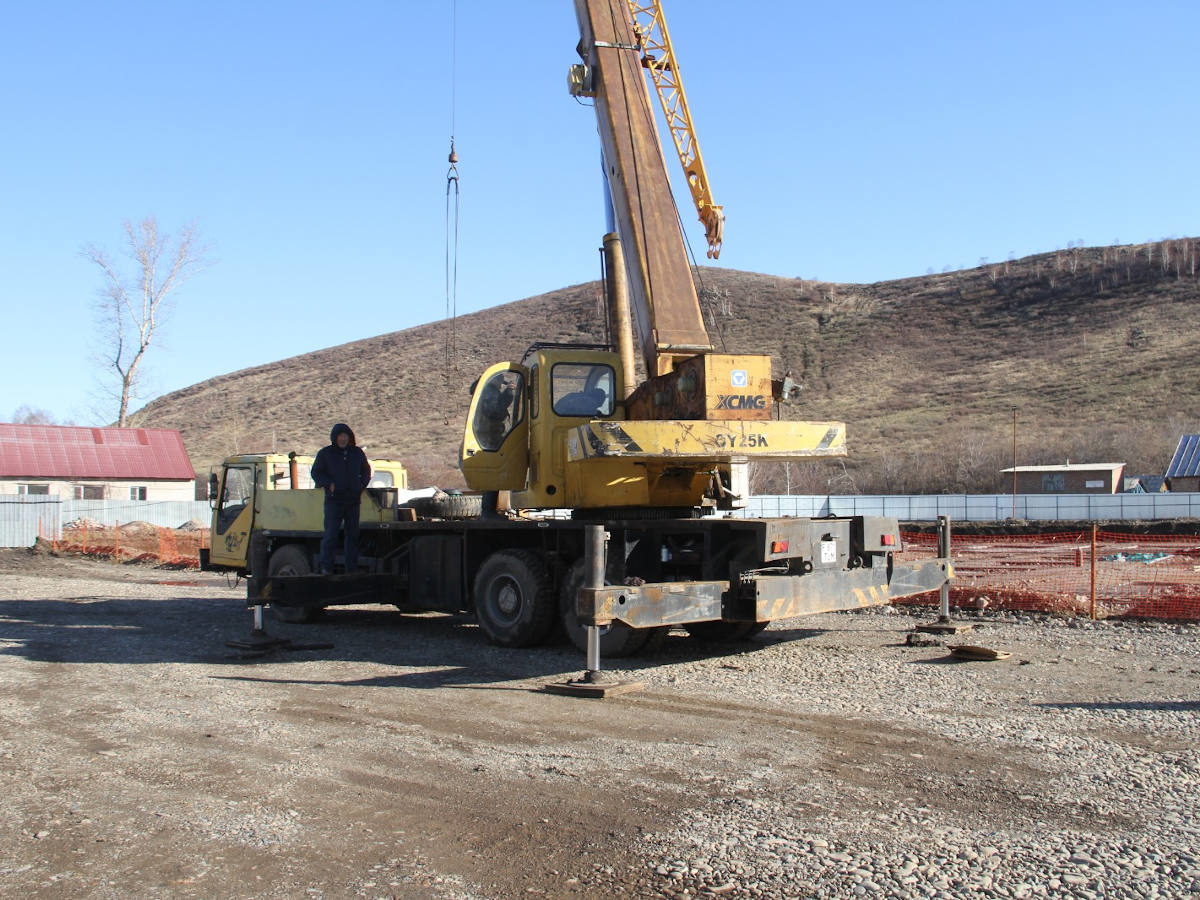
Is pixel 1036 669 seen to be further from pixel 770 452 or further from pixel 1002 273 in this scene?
pixel 1002 273

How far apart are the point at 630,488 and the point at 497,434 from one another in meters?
1.72

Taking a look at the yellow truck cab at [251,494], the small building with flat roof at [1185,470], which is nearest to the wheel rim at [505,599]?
the yellow truck cab at [251,494]

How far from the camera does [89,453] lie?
43.4m

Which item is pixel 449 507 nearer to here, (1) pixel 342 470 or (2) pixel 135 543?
(1) pixel 342 470

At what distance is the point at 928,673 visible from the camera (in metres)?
9.12

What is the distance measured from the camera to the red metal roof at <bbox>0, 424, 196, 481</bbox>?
42062 millimetres

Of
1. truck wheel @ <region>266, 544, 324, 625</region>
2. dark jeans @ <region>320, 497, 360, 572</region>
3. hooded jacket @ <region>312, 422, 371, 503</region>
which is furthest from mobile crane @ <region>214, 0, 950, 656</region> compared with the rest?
truck wheel @ <region>266, 544, 324, 625</region>

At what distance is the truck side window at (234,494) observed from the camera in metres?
15.7

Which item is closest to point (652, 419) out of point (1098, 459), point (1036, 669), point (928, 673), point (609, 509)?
point (609, 509)

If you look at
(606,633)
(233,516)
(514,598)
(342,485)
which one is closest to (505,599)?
(514,598)

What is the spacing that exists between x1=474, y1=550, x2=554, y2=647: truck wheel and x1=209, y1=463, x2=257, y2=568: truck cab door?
5.71m

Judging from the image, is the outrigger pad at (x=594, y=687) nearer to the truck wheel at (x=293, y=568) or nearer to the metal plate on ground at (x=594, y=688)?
the metal plate on ground at (x=594, y=688)

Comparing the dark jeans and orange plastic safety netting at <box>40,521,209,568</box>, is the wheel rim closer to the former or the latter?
the dark jeans

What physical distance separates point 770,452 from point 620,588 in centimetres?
214
